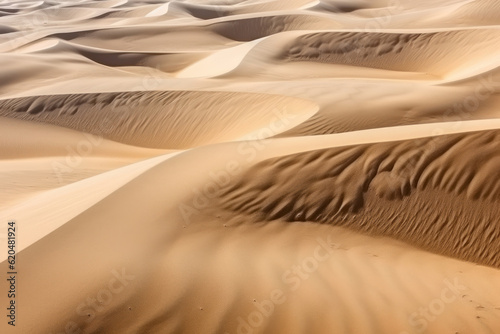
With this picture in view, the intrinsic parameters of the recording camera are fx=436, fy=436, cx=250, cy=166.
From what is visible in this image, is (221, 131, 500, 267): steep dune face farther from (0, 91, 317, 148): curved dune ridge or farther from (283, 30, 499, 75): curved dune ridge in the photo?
(283, 30, 499, 75): curved dune ridge

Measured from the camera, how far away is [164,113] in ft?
27.0

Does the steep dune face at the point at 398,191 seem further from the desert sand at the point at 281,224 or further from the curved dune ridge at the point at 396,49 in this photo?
the curved dune ridge at the point at 396,49

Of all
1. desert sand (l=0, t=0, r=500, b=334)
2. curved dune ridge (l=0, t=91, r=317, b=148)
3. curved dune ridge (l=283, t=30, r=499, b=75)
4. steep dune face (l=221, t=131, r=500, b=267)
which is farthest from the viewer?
curved dune ridge (l=283, t=30, r=499, b=75)

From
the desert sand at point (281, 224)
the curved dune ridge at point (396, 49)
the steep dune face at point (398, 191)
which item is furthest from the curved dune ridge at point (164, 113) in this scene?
Answer: the curved dune ridge at point (396, 49)

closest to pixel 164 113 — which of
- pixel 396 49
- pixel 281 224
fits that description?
pixel 281 224

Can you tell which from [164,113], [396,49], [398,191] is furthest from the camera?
[396,49]

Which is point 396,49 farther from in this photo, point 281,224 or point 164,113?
point 281,224

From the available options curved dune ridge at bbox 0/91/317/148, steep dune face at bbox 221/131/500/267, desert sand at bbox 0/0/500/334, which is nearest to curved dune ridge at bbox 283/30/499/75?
desert sand at bbox 0/0/500/334

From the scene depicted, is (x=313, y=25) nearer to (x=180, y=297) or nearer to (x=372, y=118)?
(x=372, y=118)

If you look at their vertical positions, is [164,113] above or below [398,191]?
below

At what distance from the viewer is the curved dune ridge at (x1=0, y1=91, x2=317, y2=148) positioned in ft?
23.7

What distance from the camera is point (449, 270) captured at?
3.40 m

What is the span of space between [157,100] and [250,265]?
5.90 metres

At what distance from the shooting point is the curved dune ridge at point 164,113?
7227mm
